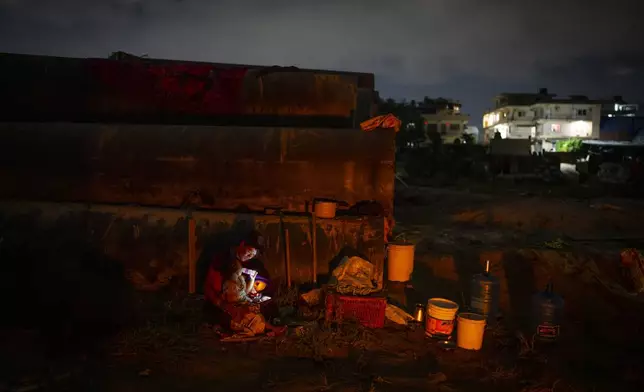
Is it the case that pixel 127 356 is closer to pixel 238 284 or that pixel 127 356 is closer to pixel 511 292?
pixel 238 284

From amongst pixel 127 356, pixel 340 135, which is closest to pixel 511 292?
pixel 340 135

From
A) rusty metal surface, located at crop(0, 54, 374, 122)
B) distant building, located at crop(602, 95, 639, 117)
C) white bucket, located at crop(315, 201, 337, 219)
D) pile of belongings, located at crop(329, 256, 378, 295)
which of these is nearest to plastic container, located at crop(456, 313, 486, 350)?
pile of belongings, located at crop(329, 256, 378, 295)

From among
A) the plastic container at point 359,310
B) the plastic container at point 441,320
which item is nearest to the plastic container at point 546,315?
the plastic container at point 441,320

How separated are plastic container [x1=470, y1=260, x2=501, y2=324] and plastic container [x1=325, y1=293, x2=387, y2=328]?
51.8 inches

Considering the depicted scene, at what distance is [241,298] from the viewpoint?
5.27m

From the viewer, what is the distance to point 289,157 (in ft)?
22.7

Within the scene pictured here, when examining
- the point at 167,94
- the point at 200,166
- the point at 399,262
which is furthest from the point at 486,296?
the point at 167,94

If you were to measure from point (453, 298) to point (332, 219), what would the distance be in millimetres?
2166

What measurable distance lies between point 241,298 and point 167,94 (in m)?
3.89

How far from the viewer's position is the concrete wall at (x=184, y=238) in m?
6.66

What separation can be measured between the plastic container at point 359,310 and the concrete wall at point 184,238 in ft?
3.28

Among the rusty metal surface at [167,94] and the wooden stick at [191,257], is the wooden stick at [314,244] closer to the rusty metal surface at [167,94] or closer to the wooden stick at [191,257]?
the wooden stick at [191,257]

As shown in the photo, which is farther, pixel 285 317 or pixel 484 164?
pixel 484 164

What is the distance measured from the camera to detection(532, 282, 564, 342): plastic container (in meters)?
5.61
